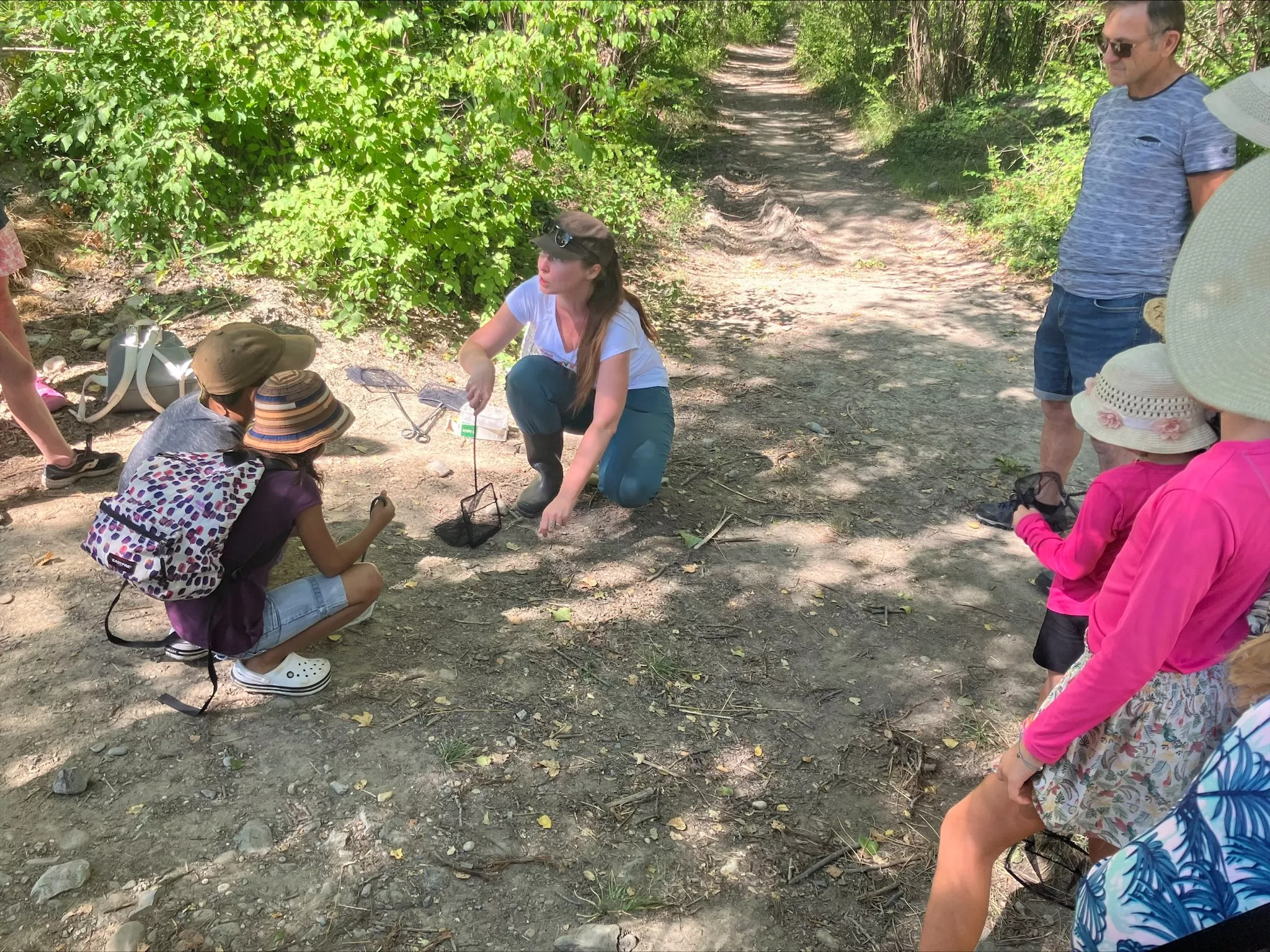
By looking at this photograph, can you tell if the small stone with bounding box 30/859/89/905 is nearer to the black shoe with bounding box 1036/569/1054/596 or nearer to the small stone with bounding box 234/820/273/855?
the small stone with bounding box 234/820/273/855

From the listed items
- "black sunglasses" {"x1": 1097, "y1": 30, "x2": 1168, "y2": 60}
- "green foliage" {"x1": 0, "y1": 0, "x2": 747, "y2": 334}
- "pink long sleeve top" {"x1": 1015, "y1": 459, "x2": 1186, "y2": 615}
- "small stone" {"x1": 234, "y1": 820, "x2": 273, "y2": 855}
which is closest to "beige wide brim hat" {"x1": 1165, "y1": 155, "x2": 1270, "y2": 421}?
"pink long sleeve top" {"x1": 1015, "y1": 459, "x2": 1186, "y2": 615}

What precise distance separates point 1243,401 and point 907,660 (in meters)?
2.00

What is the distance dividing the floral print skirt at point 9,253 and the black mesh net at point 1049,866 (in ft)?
13.5

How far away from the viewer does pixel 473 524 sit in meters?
3.67

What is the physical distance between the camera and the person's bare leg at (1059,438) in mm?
3549

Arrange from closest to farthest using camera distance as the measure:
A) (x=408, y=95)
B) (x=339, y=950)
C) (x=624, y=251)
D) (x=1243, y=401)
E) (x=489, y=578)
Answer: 1. (x=1243, y=401)
2. (x=339, y=950)
3. (x=489, y=578)
4. (x=408, y=95)
5. (x=624, y=251)

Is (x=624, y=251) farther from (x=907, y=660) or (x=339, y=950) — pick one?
(x=339, y=950)

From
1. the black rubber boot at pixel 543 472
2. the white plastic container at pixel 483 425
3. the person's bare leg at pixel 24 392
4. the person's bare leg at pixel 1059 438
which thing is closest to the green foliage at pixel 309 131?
the white plastic container at pixel 483 425

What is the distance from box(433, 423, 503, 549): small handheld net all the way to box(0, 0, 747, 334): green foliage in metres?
1.84

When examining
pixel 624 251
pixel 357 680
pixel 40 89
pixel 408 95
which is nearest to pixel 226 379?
pixel 357 680

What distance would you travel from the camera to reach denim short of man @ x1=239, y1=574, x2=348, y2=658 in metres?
2.54

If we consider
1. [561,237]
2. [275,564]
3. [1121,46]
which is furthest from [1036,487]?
[275,564]

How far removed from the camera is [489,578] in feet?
11.1

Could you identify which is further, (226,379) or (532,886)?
(226,379)
